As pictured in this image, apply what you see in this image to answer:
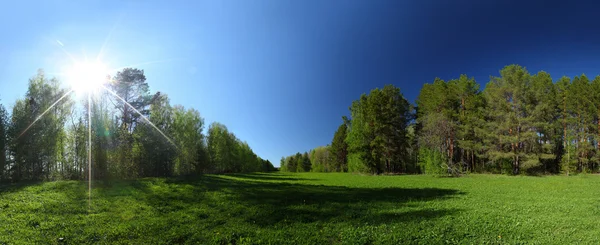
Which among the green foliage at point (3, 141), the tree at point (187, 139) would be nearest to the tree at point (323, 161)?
the tree at point (187, 139)

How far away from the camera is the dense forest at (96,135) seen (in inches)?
965

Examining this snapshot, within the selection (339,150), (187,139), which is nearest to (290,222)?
(187,139)

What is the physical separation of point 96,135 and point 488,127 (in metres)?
50.6

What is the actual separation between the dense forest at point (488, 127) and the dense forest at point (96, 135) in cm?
3194

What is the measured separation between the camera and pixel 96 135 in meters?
22.1

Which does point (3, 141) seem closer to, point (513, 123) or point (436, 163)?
point (436, 163)

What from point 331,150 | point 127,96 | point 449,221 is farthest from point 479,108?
point 127,96

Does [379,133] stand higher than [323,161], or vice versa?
Answer: [379,133]

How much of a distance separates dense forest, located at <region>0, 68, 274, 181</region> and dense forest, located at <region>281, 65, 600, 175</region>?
31.9 metres

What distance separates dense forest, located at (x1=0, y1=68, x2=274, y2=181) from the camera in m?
24.5

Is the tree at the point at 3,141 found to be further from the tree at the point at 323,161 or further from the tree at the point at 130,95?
the tree at the point at 323,161

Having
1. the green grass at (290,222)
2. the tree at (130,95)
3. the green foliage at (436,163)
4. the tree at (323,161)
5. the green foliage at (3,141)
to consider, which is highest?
the tree at (130,95)

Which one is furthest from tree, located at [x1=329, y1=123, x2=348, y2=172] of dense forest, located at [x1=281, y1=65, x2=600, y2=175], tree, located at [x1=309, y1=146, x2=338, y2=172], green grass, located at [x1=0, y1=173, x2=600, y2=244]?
green grass, located at [x1=0, y1=173, x2=600, y2=244]

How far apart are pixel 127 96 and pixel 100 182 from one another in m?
17.5
